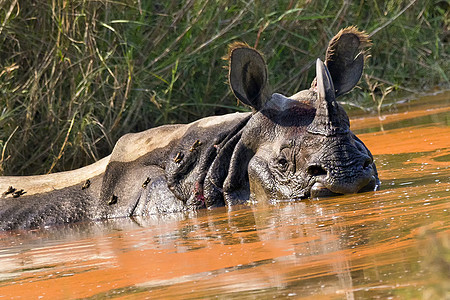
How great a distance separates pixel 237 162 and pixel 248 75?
2.01 ft

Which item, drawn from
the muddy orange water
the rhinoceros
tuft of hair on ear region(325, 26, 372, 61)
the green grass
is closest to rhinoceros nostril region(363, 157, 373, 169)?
the rhinoceros

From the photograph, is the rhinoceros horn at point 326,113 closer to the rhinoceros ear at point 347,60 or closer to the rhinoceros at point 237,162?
the rhinoceros at point 237,162

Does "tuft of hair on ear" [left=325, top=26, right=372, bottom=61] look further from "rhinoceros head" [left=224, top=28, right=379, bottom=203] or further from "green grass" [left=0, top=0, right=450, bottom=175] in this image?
"green grass" [left=0, top=0, right=450, bottom=175]

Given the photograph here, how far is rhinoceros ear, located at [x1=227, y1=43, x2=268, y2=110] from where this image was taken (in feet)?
19.0

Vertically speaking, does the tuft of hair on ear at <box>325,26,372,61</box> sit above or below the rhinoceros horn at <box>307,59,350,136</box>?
above

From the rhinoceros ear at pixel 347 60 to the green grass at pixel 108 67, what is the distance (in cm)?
272

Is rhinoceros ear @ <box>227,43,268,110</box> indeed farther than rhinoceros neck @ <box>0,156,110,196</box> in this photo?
No

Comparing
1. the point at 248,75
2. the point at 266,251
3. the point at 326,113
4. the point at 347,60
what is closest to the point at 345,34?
the point at 347,60

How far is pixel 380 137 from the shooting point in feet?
27.2

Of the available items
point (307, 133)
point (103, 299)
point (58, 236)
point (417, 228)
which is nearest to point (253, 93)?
point (307, 133)

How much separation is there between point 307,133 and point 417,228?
80.6 inches

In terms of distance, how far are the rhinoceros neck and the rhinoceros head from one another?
1.29 m

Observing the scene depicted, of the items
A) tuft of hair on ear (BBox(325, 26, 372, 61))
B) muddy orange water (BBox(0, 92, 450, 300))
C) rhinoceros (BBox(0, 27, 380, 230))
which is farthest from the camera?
tuft of hair on ear (BBox(325, 26, 372, 61))

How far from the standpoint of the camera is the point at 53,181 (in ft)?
21.8
